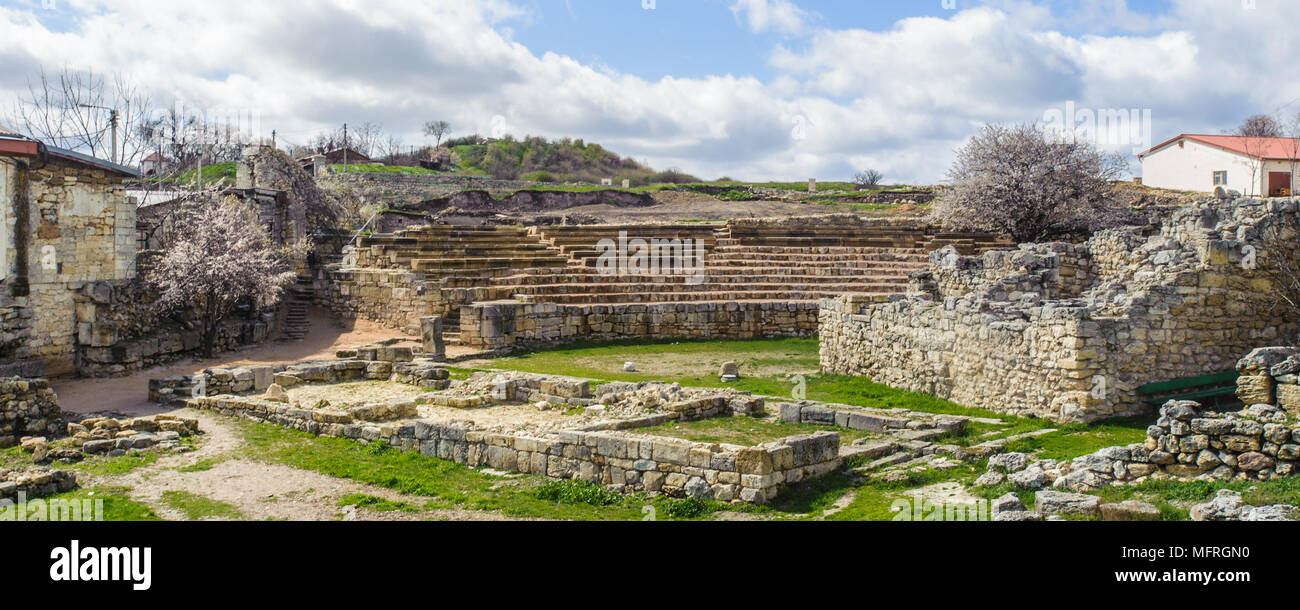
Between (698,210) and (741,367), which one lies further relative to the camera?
(698,210)

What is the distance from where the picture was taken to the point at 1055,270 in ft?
52.0

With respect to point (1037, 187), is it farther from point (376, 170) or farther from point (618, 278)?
point (376, 170)

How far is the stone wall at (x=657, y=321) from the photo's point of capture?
873 inches

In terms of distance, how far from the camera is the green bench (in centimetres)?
1104

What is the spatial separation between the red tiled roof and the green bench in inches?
912

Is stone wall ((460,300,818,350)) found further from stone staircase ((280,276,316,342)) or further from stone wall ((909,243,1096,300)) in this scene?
stone wall ((909,243,1096,300))

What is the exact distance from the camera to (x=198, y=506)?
9250 millimetres

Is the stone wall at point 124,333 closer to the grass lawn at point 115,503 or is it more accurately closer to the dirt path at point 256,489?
the dirt path at point 256,489

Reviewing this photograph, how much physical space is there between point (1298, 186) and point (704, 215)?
20794 millimetres

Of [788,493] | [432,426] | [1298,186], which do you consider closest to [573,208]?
[1298,186]

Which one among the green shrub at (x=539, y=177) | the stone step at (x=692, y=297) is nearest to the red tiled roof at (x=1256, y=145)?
the stone step at (x=692, y=297)

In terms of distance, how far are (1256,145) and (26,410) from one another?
35.5 m

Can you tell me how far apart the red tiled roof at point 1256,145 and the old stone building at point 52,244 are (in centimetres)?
3165

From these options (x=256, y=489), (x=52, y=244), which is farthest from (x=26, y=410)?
(x=52, y=244)
